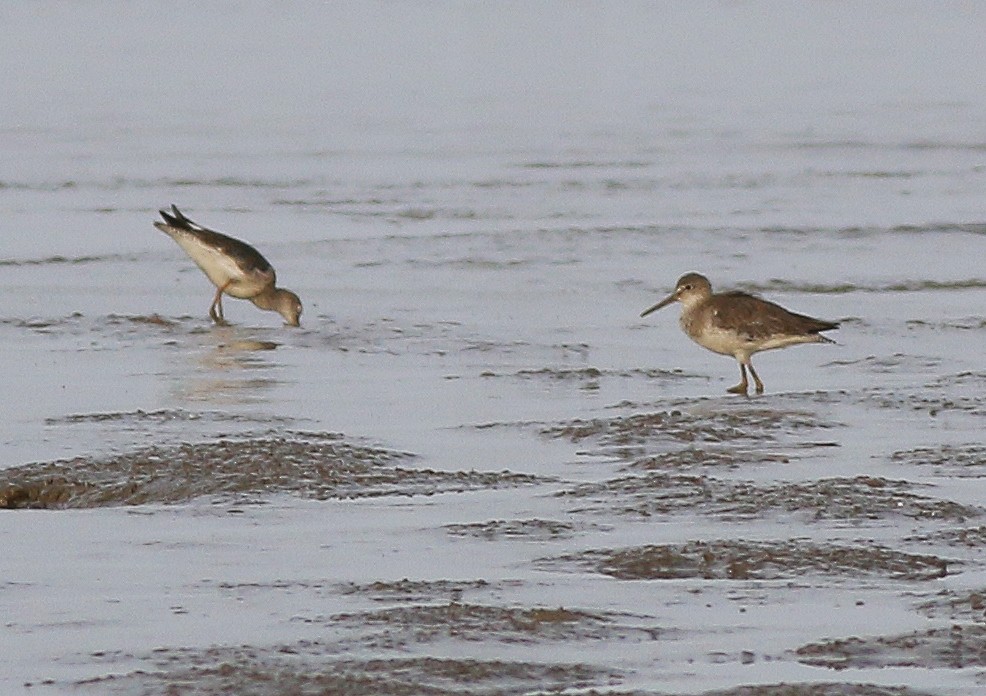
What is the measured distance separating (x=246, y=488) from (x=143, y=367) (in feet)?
12.1

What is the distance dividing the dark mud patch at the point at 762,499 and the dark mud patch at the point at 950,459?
44cm

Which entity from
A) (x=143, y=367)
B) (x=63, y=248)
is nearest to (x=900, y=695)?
(x=143, y=367)

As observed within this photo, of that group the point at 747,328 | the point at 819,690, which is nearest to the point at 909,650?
the point at 819,690

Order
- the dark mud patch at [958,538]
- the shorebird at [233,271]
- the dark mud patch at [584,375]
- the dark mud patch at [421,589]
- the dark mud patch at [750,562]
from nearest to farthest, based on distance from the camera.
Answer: the dark mud patch at [421,589] < the dark mud patch at [750,562] < the dark mud patch at [958,538] < the dark mud patch at [584,375] < the shorebird at [233,271]

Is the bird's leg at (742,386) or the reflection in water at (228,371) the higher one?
the bird's leg at (742,386)

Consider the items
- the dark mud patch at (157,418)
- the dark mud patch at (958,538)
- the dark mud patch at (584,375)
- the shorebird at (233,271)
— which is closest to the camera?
the dark mud patch at (958,538)

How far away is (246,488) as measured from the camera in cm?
926

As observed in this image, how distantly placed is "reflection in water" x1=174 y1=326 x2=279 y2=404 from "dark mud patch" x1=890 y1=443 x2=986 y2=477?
3.41 metres

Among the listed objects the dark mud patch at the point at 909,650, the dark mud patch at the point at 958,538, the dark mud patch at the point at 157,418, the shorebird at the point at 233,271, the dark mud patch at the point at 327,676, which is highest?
the shorebird at the point at 233,271

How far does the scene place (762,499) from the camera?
888 cm

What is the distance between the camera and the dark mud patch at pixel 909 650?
6.66 m

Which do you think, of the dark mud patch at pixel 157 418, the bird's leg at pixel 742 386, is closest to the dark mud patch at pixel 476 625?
the dark mud patch at pixel 157 418

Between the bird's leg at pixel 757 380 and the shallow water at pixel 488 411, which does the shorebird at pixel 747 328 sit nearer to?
the bird's leg at pixel 757 380

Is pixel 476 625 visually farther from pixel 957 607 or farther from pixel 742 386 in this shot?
pixel 742 386
